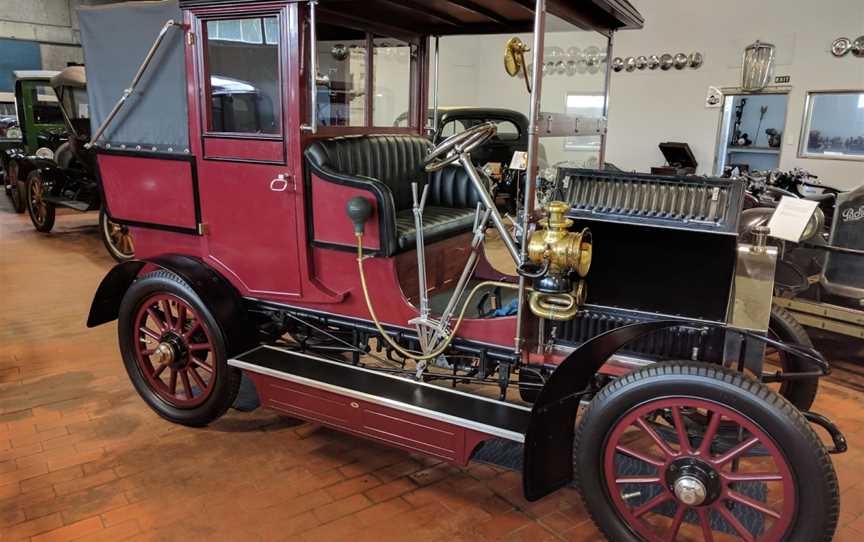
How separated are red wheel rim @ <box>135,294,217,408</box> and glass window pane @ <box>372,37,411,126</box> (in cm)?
142

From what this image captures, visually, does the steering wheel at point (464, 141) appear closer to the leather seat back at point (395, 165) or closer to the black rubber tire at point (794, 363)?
the leather seat back at point (395, 165)

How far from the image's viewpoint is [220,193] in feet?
9.00

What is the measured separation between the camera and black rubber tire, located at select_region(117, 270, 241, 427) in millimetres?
2738

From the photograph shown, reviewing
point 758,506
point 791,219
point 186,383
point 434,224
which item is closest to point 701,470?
point 758,506

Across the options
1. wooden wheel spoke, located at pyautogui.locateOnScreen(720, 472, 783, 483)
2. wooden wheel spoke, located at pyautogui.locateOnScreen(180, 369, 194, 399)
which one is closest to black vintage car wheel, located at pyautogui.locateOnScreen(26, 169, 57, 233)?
wooden wheel spoke, located at pyautogui.locateOnScreen(180, 369, 194, 399)

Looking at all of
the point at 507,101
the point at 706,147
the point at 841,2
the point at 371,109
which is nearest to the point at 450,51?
the point at 507,101

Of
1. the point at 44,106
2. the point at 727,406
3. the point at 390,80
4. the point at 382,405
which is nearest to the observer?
the point at 727,406

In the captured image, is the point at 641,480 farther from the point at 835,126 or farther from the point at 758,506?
the point at 835,126

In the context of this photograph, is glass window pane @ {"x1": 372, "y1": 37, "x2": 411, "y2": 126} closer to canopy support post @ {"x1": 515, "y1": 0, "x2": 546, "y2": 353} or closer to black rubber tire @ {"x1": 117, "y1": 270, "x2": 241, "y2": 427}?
black rubber tire @ {"x1": 117, "y1": 270, "x2": 241, "y2": 427}

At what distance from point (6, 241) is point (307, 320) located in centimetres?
658

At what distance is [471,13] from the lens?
9.62 ft

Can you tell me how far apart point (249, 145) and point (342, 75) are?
2.62 feet

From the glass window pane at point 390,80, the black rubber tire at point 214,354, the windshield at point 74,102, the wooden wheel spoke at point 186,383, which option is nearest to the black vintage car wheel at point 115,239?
the windshield at point 74,102

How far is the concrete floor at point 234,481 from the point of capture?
7.27 ft
